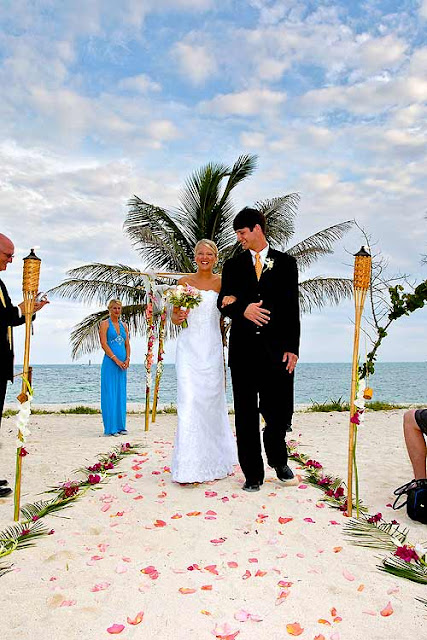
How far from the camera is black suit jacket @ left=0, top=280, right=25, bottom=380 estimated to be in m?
5.18

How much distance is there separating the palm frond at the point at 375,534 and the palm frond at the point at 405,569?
249 mm

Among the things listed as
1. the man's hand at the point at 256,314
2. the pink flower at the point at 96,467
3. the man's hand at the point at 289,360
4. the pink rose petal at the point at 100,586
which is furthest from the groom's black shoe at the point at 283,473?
the pink rose petal at the point at 100,586

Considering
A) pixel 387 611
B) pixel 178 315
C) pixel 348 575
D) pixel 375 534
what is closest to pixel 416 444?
pixel 375 534

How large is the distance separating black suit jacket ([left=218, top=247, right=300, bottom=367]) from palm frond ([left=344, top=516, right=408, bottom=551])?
5.18 ft

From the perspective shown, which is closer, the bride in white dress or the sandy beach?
the sandy beach

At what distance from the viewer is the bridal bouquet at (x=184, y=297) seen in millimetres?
5852

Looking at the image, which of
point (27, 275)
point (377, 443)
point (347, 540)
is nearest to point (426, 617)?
point (347, 540)

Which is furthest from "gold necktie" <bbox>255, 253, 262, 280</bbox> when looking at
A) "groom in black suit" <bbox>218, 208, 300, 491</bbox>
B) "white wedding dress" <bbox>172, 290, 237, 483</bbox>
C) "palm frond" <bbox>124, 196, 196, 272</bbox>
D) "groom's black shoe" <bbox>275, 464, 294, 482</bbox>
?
"palm frond" <bbox>124, 196, 196, 272</bbox>

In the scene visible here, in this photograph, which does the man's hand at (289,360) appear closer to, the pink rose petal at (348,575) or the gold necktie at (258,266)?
the gold necktie at (258,266)

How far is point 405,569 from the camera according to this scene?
11.9 ft

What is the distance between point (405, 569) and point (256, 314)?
2.39 m

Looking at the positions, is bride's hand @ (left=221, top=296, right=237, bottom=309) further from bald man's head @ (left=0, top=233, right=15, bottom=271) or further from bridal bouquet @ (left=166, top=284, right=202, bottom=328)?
bald man's head @ (left=0, top=233, right=15, bottom=271)

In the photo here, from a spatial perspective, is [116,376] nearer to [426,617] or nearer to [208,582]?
[208,582]

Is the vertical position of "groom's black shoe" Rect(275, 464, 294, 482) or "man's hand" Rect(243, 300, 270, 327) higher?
"man's hand" Rect(243, 300, 270, 327)
